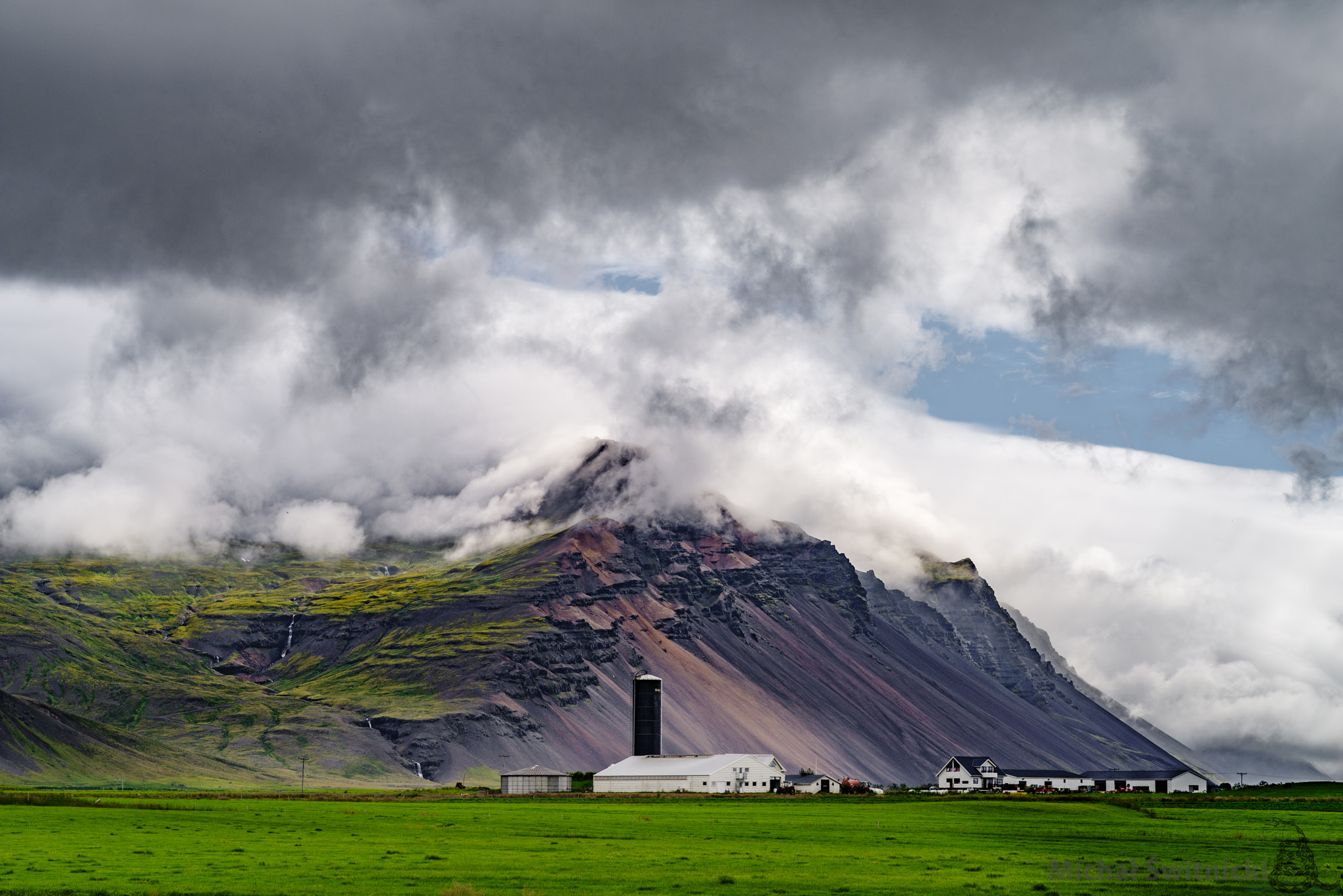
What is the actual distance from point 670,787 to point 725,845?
11600 cm

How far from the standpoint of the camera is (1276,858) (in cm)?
7400

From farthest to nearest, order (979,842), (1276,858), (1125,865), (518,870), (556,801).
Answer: (556,801) → (979,842) → (1276,858) → (1125,865) → (518,870)

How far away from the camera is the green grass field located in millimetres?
58969

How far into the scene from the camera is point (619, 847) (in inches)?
3172

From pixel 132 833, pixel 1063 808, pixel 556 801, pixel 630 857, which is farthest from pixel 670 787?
pixel 630 857

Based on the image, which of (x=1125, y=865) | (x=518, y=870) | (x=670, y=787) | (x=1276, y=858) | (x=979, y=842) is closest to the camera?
(x=518, y=870)

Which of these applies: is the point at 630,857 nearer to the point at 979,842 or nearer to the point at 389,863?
the point at 389,863

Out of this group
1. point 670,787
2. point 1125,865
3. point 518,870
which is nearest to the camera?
point 518,870

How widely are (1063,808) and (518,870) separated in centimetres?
8835

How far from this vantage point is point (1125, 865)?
227ft

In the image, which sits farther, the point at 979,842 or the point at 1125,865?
the point at 979,842

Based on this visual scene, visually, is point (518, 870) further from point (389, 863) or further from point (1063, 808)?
point (1063, 808)

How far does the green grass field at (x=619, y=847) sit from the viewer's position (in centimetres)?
5897

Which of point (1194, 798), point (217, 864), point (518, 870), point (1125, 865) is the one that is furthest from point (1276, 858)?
point (1194, 798)
